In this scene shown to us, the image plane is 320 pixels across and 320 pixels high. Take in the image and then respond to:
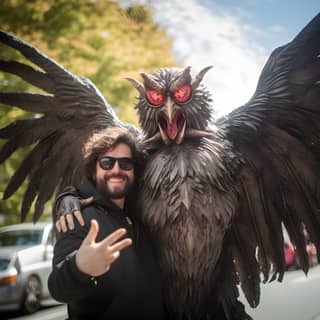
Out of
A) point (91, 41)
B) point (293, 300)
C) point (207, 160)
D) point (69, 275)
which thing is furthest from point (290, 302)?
point (91, 41)

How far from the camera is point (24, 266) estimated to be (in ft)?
15.0

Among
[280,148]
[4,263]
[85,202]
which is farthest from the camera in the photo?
[4,263]

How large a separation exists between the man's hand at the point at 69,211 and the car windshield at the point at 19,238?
3.49 meters

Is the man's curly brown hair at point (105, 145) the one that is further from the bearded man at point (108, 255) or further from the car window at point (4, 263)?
the car window at point (4, 263)

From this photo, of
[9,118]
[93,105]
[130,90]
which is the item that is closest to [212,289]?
[93,105]

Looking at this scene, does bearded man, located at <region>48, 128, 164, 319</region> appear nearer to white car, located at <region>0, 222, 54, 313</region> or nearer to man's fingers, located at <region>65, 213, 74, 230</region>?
man's fingers, located at <region>65, 213, 74, 230</region>

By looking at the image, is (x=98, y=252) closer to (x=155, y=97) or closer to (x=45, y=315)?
(x=155, y=97)

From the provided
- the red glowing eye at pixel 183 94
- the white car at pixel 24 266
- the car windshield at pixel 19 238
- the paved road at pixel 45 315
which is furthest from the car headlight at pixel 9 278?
the red glowing eye at pixel 183 94

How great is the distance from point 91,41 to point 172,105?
395 cm

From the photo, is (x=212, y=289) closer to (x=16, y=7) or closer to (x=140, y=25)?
(x=140, y=25)

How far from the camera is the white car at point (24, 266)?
4336mm

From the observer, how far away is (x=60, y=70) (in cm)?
208

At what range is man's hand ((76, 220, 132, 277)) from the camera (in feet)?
4.42

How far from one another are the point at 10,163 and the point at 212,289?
12.1ft
